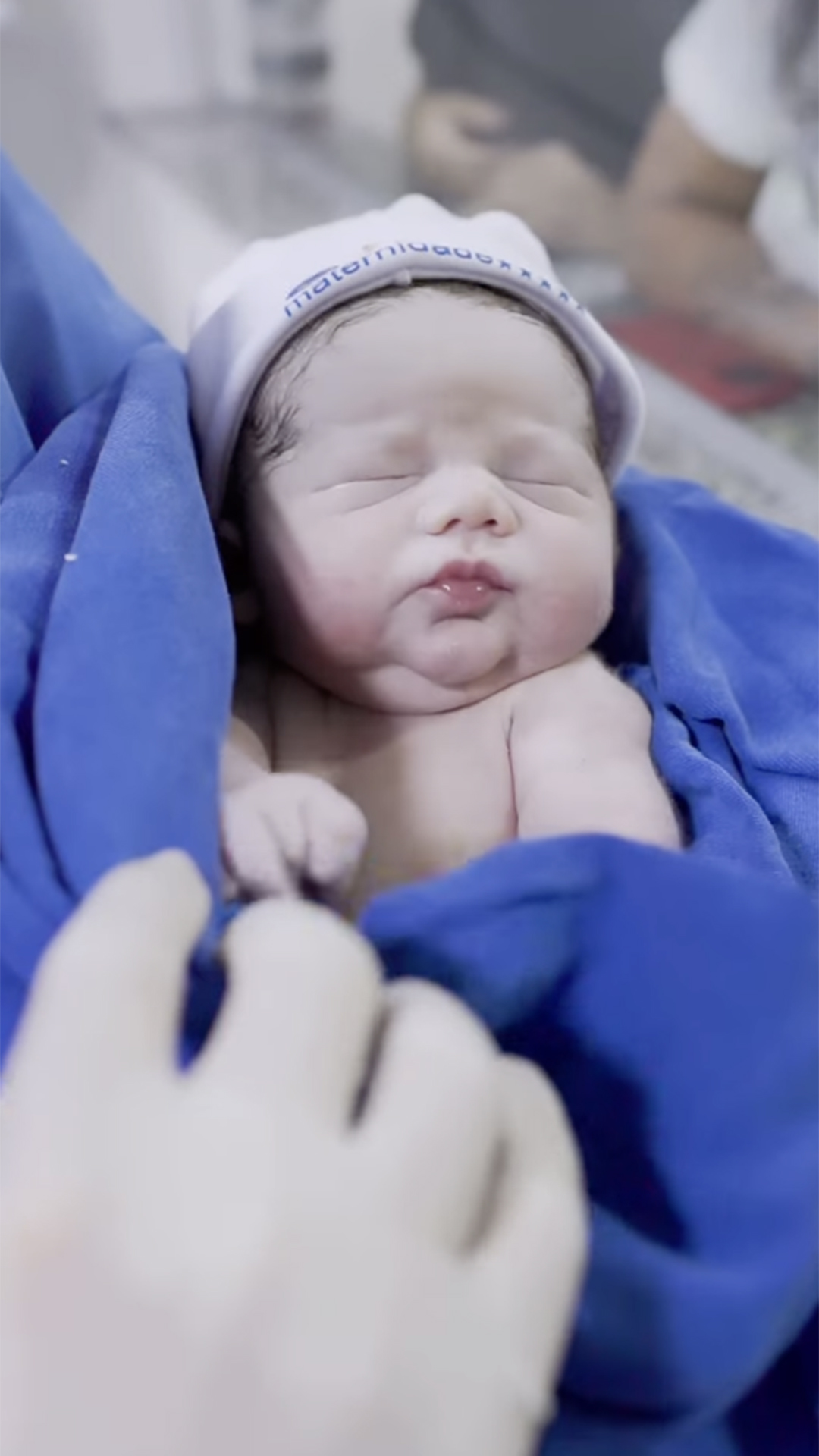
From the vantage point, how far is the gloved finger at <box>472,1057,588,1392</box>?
0.34 m

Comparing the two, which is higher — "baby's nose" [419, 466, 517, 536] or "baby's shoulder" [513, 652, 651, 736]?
"baby's nose" [419, 466, 517, 536]

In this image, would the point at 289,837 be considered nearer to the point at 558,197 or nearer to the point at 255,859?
the point at 255,859

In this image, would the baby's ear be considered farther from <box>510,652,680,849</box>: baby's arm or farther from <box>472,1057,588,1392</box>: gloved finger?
<box>472,1057,588,1392</box>: gloved finger

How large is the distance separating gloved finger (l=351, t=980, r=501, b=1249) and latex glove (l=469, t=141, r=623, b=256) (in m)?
1.35

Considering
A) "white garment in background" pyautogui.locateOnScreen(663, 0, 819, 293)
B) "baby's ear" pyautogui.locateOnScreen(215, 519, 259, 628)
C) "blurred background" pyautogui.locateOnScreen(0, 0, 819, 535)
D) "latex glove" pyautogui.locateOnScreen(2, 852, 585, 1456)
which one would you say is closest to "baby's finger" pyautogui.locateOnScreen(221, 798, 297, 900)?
"latex glove" pyautogui.locateOnScreen(2, 852, 585, 1456)

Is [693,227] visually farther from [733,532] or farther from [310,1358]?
[310,1358]

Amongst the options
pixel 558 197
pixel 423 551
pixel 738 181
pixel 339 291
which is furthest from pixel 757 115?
pixel 423 551

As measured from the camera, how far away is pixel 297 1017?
0.36 metres

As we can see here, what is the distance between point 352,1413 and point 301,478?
466 millimetres

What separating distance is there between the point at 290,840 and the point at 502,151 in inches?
56.0

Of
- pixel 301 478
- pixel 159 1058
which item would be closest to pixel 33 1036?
pixel 159 1058

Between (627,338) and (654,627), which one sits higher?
(654,627)

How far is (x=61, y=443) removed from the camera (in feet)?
2.21

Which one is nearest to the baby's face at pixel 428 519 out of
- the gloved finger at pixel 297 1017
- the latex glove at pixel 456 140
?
the gloved finger at pixel 297 1017
